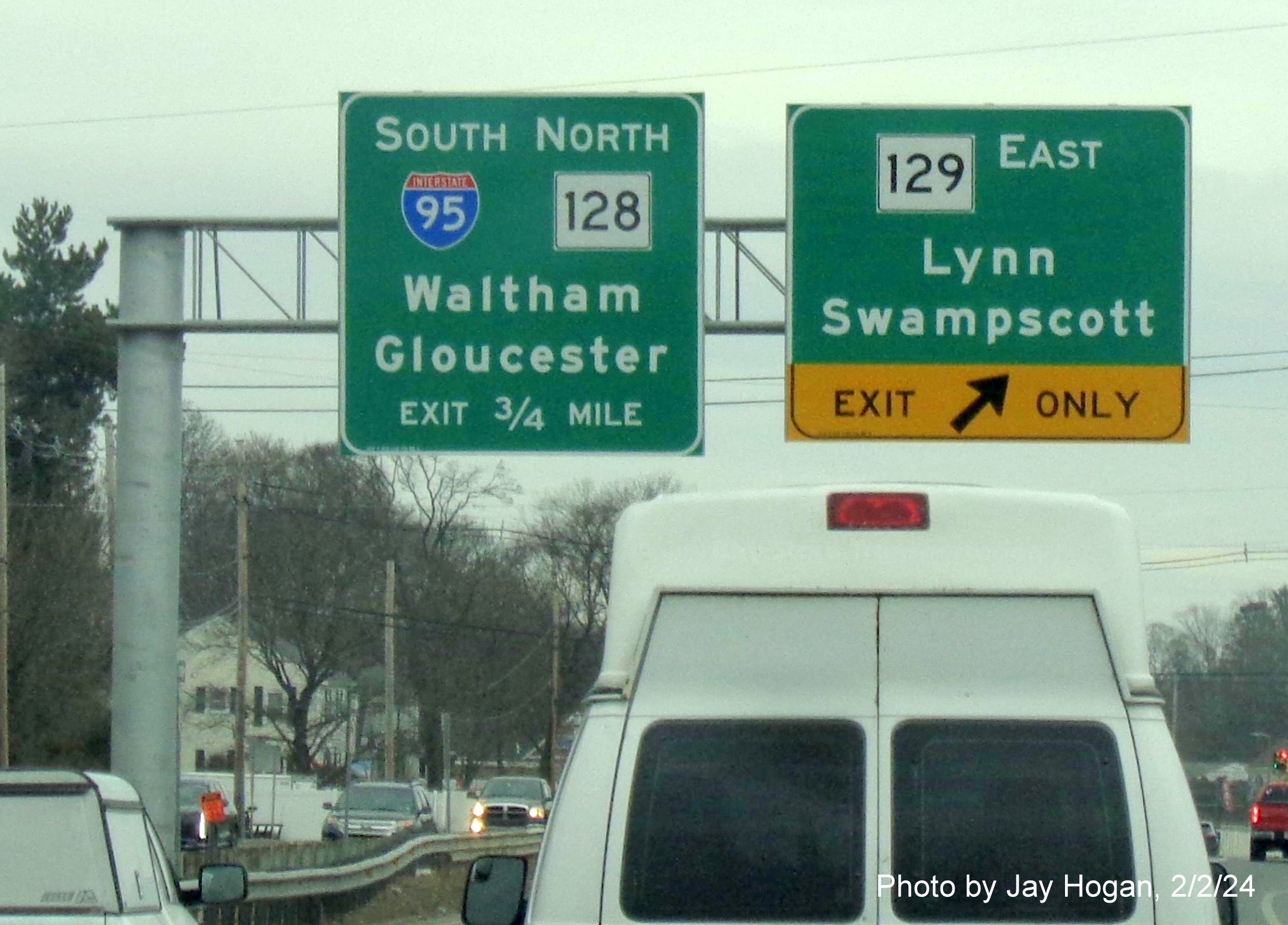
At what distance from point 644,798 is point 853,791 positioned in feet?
1.66

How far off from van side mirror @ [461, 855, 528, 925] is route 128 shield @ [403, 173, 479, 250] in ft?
25.8

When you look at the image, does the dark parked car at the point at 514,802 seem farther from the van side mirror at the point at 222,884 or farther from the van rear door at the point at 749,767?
the van rear door at the point at 749,767

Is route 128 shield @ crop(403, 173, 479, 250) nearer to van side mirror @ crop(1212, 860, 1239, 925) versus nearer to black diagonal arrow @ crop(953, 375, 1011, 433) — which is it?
black diagonal arrow @ crop(953, 375, 1011, 433)

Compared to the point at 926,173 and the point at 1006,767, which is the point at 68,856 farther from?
the point at 926,173

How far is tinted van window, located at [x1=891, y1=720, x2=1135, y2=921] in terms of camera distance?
4758 millimetres

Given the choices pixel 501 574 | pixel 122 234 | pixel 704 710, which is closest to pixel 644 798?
pixel 704 710

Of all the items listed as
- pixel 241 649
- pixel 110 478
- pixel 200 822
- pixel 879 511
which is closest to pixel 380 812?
pixel 241 649

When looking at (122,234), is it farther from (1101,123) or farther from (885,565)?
(885,565)

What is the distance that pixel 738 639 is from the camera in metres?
5.06

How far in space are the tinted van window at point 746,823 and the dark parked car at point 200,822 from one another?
3034 centimetres

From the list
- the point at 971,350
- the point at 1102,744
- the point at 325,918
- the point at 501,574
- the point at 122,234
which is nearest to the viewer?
the point at 1102,744

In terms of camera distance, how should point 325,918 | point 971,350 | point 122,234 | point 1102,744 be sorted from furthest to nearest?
point 325,918, point 122,234, point 971,350, point 1102,744

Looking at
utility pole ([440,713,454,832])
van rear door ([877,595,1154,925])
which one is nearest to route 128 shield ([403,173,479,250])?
van rear door ([877,595,1154,925])

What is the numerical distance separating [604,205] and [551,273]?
0.55 meters
